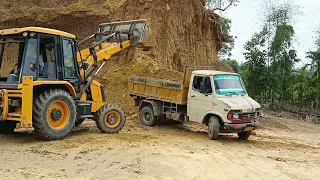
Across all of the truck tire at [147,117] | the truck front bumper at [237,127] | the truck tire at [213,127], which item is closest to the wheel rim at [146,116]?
the truck tire at [147,117]

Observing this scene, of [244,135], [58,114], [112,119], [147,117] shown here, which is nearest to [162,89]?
[147,117]

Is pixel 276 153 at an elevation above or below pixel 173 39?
below

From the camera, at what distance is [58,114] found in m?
10.3

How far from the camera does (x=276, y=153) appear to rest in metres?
11.1

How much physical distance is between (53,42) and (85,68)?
139 cm

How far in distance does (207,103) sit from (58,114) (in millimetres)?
4561

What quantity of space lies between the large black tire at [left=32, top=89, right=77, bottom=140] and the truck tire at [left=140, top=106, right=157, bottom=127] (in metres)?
4.48

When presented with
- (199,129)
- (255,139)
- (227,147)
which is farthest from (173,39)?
(227,147)

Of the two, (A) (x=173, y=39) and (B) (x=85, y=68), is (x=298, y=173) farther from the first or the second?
(A) (x=173, y=39)

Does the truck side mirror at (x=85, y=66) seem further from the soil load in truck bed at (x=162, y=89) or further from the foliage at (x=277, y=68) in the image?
the foliage at (x=277, y=68)

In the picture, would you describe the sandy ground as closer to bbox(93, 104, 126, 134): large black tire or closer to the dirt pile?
bbox(93, 104, 126, 134): large black tire

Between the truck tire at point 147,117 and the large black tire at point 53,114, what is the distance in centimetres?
448

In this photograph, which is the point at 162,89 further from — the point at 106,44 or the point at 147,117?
the point at 106,44

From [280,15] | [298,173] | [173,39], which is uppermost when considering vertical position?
[280,15]
